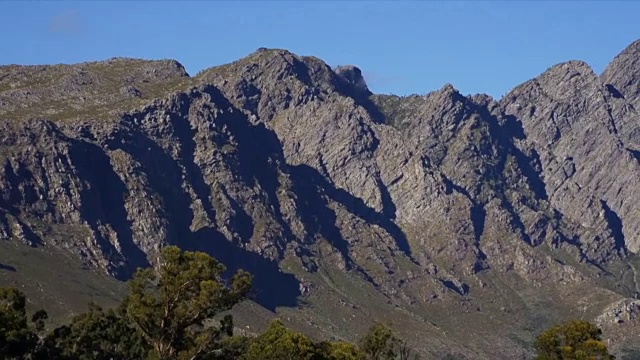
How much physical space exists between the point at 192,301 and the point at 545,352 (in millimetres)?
69674

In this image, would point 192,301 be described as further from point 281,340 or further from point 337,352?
point 337,352

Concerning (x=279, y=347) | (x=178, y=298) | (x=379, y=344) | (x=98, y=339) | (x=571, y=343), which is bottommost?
(x=98, y=339)

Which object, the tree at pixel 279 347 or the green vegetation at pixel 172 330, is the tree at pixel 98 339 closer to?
the green vegetation at pixel 172 330

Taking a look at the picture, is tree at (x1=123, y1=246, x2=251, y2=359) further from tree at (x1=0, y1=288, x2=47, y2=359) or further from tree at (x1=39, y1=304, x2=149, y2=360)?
tree at (x1=39, y1=304, x2=149, y2=360)

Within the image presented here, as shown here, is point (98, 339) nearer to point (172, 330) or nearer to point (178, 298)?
point (172, 330)

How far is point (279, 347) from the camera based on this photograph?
5453 inches

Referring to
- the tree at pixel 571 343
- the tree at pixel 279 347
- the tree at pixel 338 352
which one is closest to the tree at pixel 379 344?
the tree at pixel 338 352

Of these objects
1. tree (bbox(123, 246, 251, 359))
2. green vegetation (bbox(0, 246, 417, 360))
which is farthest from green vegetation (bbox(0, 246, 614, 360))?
green vegetation (bbox(0, 246, 417, 360))

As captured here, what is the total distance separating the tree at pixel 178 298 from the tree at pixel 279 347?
25973mm

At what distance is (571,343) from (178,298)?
72.3 m

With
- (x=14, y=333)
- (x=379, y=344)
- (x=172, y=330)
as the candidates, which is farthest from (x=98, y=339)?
(x=172, y=330)

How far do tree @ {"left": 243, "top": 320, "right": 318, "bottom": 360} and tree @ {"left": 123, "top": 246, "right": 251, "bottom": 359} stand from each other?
2597 centimetres

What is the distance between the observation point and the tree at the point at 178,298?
353ft

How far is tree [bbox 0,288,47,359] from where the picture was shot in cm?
12950
